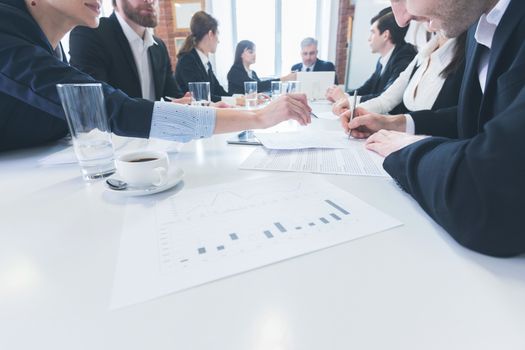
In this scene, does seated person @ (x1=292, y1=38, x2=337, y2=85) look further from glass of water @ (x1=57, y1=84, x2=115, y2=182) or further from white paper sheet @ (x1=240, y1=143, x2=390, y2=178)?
glass of water @ (x1=57, y1=84, x2=115, y2=182)

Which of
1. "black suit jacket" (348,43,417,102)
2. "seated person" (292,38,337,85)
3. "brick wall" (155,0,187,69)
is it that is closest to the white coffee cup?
"black suit jacket" (348,43,417,102)

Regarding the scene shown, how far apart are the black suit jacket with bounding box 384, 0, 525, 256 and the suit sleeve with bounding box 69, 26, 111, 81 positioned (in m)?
1.45

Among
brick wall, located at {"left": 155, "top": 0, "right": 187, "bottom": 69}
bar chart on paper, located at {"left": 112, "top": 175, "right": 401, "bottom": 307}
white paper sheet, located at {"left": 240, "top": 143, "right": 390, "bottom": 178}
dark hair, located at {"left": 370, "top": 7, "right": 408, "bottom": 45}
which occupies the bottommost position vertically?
white paper sheet, located at {"left": 240, "top": 143, "right": 390, "bottom": 178}

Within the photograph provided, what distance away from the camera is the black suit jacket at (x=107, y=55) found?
4.45 feet

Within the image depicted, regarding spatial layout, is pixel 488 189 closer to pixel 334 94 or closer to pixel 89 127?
pixel 89 127

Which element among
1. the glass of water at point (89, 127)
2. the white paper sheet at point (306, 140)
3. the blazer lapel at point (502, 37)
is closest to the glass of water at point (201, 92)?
the white paper sheet at point (306, 140)

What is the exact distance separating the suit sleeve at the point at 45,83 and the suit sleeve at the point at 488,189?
2.06ft

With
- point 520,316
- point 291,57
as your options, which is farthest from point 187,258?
point 291,57

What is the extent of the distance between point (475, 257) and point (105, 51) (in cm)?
165

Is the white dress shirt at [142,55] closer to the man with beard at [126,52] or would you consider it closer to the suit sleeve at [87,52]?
the man with beard at [126,52]

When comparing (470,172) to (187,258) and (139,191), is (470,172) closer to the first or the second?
(187,258)

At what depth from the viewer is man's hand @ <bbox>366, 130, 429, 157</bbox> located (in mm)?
659

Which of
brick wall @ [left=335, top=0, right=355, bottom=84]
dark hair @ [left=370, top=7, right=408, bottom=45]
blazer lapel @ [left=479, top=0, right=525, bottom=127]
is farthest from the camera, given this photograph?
brick wall @ [left=335, top=0, right=355, bottom=84]

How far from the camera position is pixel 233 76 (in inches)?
125
